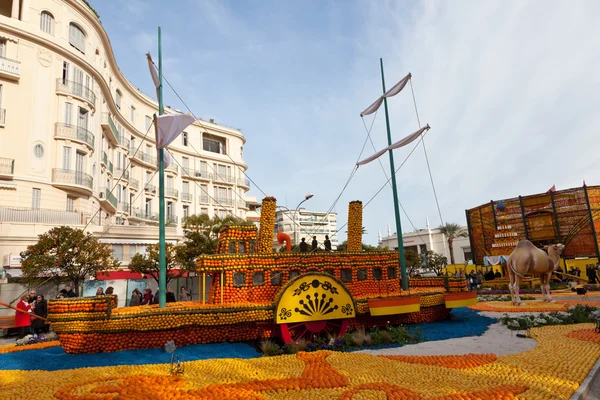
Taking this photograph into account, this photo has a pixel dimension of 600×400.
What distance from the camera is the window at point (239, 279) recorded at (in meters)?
11.4

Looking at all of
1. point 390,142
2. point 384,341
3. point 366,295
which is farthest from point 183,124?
point 390,142

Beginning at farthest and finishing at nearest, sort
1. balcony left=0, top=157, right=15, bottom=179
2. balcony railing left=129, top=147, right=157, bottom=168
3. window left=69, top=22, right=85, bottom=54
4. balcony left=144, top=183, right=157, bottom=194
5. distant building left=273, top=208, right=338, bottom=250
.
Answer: distant building left=273, top=208, right=338, bottom=250 < balcony left=144, top=183, right=157, bottom=194 < balcony railing left=129, top=147, right=157, bottom=168 < window left=69, top=22, right=85, bottom=54 < balcony left=0, top=157, right=15, bottom=179

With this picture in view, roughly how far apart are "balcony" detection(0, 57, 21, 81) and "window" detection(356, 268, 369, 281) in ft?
87.3

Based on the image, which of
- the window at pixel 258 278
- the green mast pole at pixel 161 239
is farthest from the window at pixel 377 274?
the green mast pole at pixel 161 239

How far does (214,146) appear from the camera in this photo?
2012 inches

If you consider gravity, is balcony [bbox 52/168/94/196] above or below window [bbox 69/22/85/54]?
below

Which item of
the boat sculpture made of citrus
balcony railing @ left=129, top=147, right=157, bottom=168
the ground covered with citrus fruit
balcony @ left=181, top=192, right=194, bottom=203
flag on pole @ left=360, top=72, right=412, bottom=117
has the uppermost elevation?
balcony railing @ left=129, top=147, right=157, bottom=168

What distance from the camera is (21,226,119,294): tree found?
17.8 m

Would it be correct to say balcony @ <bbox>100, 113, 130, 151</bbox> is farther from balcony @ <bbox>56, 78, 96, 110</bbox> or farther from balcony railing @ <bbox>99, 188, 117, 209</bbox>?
balcony railing @ <bbox>99, 188, 117, 209</bbox>

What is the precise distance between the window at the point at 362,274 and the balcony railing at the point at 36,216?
21.4m

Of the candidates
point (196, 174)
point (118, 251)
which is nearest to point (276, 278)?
point (118, 251)

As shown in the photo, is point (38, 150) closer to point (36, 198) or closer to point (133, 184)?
point (36, 198)

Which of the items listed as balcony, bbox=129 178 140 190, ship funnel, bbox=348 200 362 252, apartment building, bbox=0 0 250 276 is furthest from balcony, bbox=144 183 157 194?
ship funnel, bbox=348 200 362 252

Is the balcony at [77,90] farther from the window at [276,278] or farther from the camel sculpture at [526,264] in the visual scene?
the camel sculpture at [526,264]
